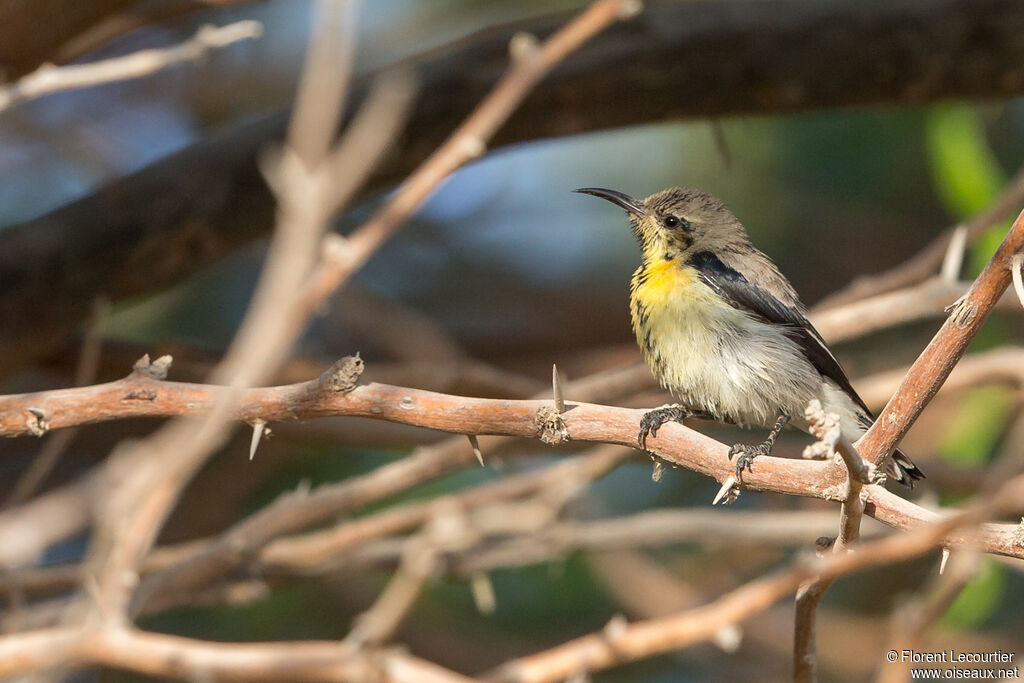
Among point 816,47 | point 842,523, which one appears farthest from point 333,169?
point 816,47

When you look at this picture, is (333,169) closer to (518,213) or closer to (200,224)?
(200,224)

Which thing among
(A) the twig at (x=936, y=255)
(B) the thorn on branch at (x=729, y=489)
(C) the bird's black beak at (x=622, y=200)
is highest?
(A) the twig at (x=936, y=255)

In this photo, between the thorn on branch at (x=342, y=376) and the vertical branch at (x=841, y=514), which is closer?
the vertical branch at (x=841, y=514)

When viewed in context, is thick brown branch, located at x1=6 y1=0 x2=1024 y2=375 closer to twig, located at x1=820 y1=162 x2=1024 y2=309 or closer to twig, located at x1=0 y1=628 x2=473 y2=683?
twig, located at x1=820 y1=162 x2=1024 y2=309

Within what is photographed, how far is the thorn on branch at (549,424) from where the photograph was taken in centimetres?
220

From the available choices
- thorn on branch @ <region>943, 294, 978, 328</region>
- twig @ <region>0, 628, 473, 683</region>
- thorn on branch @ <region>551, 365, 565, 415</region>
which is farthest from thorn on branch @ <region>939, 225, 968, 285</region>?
twig @ <region>0, 628, 473, 683</region>

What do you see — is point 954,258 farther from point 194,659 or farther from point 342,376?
point 194,659

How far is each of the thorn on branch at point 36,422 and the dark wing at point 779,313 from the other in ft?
6.75

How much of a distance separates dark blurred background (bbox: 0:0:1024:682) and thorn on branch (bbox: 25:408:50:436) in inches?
116

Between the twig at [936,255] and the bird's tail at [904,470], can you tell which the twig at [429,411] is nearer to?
the bird's tail at [904,470]

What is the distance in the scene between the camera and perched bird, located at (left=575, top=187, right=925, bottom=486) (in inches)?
129


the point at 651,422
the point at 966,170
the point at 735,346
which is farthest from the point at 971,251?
the point at 651,422

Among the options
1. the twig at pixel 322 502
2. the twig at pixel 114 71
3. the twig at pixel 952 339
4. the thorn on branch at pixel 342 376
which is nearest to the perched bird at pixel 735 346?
the twig at pixel 322 502

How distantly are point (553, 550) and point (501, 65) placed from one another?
1.98 metres
